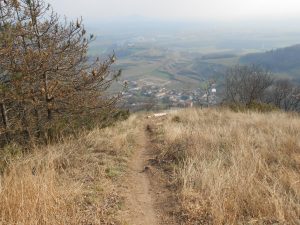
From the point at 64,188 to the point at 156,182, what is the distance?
1.56 m

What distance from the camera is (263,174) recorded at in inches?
196

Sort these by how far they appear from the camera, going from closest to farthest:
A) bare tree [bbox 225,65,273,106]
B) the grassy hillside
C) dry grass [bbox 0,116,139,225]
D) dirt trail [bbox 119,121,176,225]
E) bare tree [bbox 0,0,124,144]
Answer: dry grass [bbox 0,116,139,225] → the grassy hillside → dirt trail [bbox 119,121,176,225] → bare tree [bbox 0,0,124,144] → bare tree [bbox 225,65,273,106]

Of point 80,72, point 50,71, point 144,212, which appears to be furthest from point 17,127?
point 144,212

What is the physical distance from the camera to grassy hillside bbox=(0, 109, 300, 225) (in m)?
3.68

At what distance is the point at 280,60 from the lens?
403 feet

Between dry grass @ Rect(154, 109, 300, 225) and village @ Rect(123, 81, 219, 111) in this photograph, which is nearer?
dry grass @ Rect(154, 109, 300, 225)

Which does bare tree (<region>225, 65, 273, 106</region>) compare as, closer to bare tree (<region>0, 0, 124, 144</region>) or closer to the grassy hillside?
bare tree (<region>0, 0, 124, 144</region>)

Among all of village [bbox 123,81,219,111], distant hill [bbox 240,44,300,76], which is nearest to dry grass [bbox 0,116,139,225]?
A: village [bbox 123,81,219,111]

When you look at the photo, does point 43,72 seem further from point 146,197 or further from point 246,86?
point 246,86

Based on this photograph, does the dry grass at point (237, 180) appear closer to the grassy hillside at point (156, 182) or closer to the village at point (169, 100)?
the grassy hillside at point (156, 182)

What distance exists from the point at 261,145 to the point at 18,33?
18.4 ft

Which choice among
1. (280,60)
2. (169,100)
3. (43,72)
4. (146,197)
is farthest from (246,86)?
(280,60)

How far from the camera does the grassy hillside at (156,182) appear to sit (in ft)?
12.1

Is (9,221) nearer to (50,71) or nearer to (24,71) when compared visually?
(24,71)
